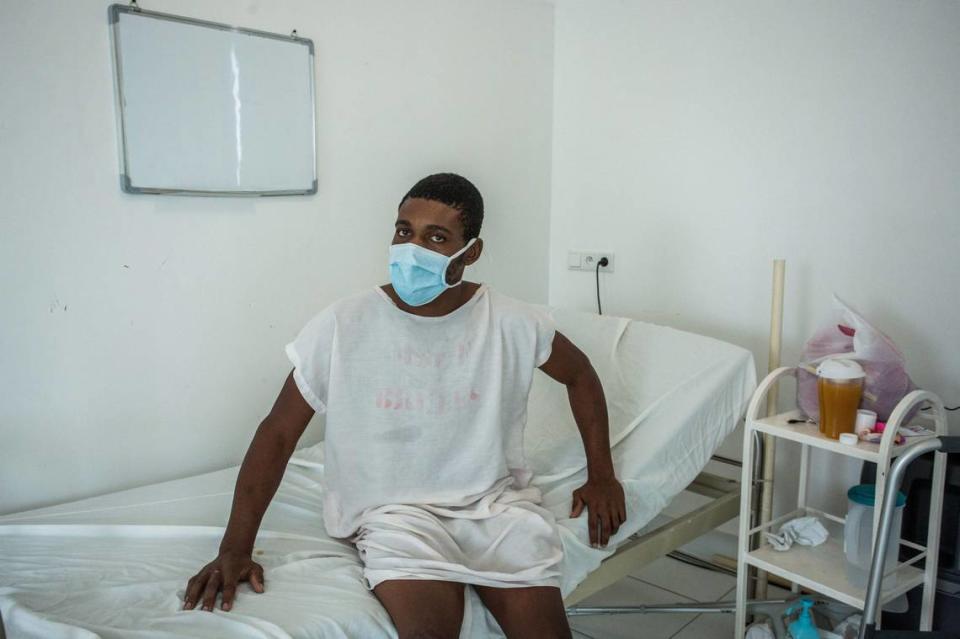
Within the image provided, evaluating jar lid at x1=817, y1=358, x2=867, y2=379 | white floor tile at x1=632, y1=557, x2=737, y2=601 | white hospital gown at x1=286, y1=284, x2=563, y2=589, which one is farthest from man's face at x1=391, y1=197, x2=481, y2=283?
white floor tile at x1=632, y1=557, x2=737, y2=601

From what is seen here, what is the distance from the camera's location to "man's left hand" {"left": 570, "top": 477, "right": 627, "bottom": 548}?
1.61 metres

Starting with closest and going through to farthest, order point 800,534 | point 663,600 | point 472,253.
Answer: point 472,253 < point 800,534 < point 663,600

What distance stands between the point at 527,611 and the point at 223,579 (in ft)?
1.77

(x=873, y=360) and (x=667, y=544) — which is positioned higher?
(x=873, y=360)

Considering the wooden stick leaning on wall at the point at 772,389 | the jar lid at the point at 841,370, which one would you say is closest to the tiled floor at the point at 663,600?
the wooden stick leaning on wall at the point at 772,389

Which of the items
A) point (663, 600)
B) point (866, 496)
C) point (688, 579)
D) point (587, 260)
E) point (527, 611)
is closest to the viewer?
point (527, 611)

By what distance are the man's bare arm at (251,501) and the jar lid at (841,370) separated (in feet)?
3.79

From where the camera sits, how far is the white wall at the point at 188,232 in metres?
1.72

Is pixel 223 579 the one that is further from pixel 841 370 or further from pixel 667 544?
pixel 841 370

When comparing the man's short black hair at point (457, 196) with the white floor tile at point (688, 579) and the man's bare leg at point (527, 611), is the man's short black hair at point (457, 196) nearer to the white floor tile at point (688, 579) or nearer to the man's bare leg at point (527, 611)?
the man's bare leg at point (527, 611)

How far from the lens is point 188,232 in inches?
77.2

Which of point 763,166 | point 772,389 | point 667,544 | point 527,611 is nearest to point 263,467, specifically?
point 527,611

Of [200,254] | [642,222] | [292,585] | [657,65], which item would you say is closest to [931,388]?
[642,222]

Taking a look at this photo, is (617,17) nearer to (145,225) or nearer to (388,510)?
(145,225)
